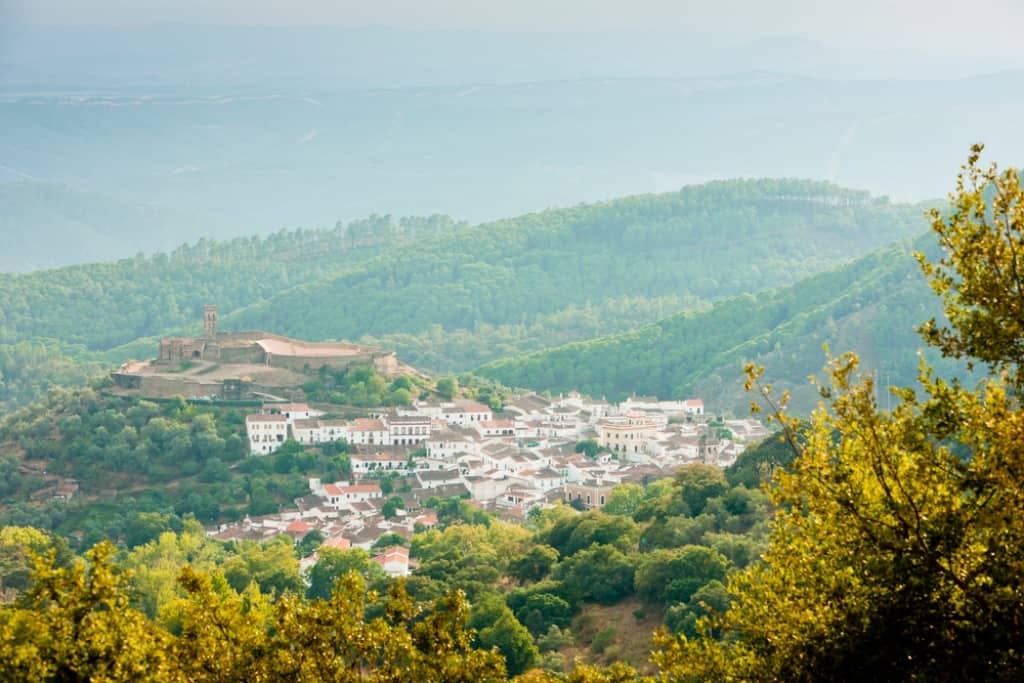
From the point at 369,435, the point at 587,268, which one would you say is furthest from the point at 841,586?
the point at 587,268

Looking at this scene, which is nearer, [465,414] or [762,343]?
[465,414]

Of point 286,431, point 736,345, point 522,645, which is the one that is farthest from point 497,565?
point 736,345

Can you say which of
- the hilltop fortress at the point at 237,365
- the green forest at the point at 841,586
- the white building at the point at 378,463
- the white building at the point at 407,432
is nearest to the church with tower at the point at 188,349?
the hilltop fortress at the point at 237,365

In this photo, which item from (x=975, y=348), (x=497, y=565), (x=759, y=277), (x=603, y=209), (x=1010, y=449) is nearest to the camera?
(x=1010, y=449)

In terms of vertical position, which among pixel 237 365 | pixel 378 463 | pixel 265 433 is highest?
pixel 237 365

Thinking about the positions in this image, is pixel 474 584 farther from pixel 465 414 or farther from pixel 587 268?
pixel 587 268

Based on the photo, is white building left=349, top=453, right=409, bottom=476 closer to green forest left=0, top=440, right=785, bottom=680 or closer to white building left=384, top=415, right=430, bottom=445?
white building left=384, top=415, right=430, bottom=445

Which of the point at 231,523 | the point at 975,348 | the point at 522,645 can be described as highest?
the point at 975,348

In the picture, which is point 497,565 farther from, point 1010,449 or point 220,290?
point 220,290
